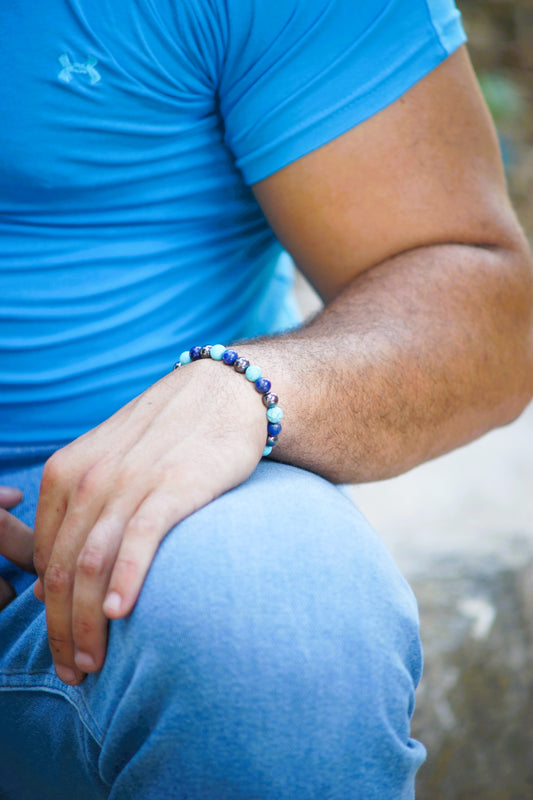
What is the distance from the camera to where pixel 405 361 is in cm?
84

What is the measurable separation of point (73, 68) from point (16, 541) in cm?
55

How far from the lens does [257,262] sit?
108 cm

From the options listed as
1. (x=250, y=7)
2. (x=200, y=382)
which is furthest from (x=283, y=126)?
(x=200, y=382)

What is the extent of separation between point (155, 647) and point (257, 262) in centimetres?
68

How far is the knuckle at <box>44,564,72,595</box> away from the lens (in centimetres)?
61

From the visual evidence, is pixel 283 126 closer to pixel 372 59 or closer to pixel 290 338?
pixel 372 59

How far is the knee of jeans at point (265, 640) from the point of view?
20.9 inches

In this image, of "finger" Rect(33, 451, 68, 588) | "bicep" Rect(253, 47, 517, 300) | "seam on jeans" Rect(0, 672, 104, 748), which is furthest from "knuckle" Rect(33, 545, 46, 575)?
"bicep" Rect(253, 47, 517, 300)

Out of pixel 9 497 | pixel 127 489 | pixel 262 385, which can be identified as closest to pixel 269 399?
pixel 262 385

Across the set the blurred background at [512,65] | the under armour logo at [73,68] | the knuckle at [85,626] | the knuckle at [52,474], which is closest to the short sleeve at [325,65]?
the under armour logo at [73,68]

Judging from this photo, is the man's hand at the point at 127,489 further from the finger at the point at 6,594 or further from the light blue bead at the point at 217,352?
the finger at the point at 6,594

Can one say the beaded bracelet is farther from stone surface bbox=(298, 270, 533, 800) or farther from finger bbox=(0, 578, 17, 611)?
stone surface bbox=(298, 270, 533, 800)

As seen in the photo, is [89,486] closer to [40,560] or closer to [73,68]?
[40,560]

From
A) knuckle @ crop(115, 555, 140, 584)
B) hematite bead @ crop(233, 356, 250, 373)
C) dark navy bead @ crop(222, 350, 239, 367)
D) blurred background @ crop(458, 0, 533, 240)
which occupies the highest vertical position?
dark navy bead @ crop(222, 350, 239, 367)
